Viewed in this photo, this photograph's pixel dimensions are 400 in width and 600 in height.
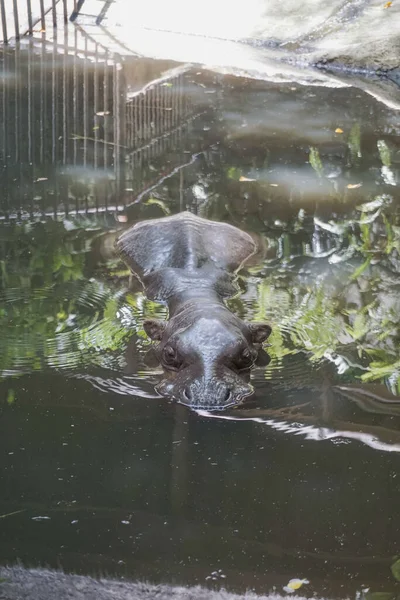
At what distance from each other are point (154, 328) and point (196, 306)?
1.05 feet

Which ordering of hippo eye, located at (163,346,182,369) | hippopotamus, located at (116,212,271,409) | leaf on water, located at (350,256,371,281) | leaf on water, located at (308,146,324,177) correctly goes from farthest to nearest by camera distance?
leaf on water, located at (308,146,324,177), leaf on water, located at (350,256,371,281), hippo eye, located at (163,346,182,369), hippopotamus, located at (116,212,271,409)

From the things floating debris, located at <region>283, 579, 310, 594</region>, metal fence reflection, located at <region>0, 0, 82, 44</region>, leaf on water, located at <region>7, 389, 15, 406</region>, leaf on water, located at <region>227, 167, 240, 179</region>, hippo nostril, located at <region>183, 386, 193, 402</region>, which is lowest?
floating debris, located at <region>283, 579, 310, 594</region>

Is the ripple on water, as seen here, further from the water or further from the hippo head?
the hippo head

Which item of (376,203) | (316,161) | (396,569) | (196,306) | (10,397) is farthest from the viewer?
(316,161)

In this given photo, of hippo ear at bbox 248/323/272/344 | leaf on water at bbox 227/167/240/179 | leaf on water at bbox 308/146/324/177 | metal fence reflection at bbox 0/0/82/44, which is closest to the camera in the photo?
hippo ear at bbox 248/323/272/344

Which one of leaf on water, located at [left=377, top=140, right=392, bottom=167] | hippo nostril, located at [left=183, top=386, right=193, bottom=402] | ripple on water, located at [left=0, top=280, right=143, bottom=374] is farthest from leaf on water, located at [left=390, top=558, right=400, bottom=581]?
leaf on water, located at [left=377, top=140, right=392, bottom=167]

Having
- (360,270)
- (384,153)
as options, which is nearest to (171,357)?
(360,270)

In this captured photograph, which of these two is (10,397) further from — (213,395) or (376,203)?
(376,203)

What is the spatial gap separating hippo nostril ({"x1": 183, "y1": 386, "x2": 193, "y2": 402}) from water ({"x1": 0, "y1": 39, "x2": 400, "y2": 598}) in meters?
0.11

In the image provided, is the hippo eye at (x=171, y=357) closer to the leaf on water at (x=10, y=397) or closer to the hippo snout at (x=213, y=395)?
the hippo snout at (x=213, y=395)

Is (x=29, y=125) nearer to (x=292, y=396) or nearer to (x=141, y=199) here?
(x=141, y=199)

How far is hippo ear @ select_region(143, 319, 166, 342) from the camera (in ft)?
20.0

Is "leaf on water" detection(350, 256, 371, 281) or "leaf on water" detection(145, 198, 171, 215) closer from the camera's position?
"leaf on water" detection(350, 256, 371, 281)

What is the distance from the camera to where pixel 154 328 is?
6105 mm
